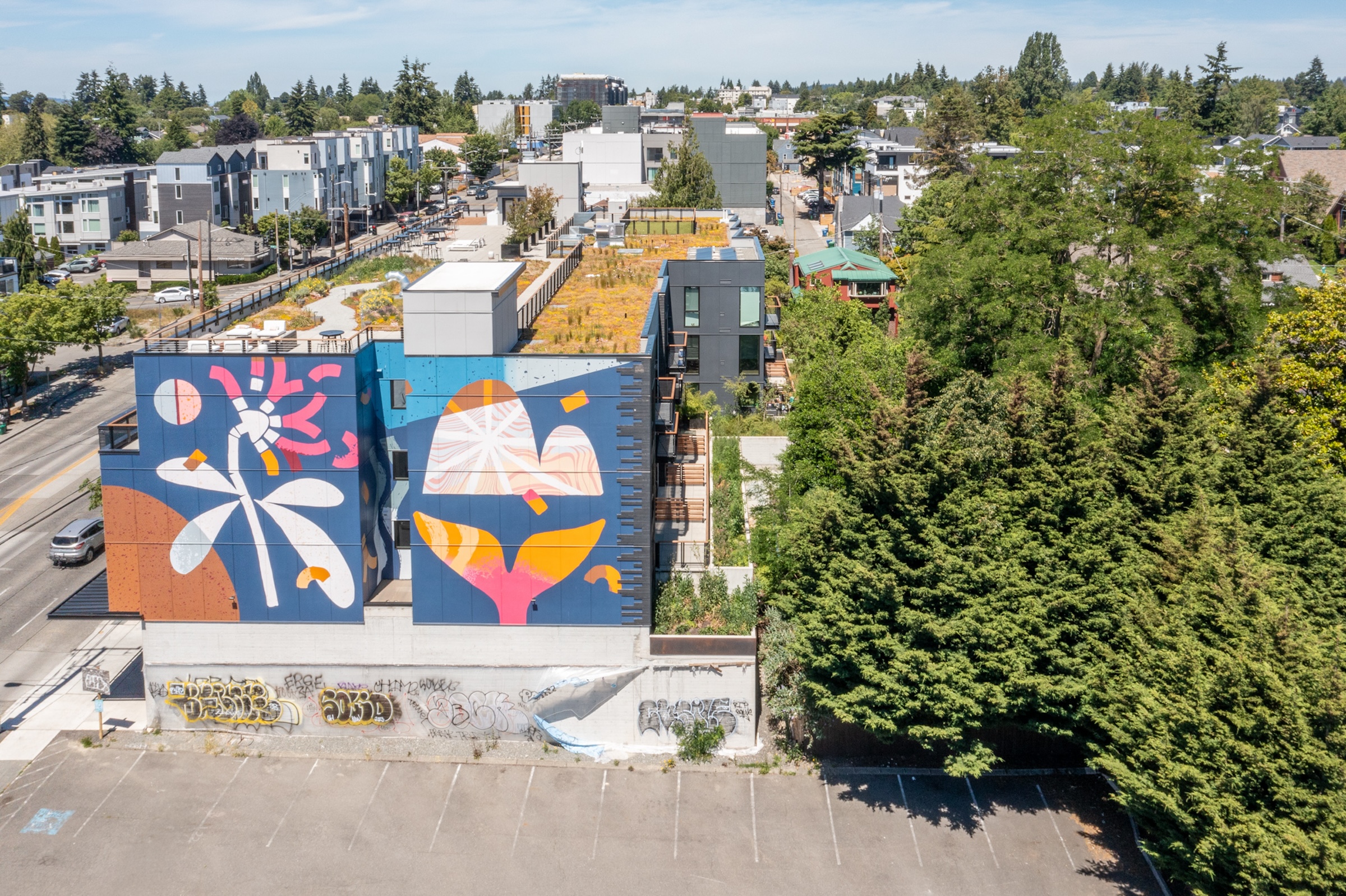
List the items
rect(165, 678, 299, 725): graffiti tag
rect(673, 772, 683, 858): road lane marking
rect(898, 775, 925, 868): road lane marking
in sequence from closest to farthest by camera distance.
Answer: rect(898, 775, 925, 868): road lane marking < rect(673, 772, 683, 858): road lane marking < rect(165, 678, 299, 725): graffiti tag

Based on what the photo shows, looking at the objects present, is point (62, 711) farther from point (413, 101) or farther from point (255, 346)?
point (413, 101)

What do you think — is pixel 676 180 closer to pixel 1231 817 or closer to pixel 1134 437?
pixel 1134 437

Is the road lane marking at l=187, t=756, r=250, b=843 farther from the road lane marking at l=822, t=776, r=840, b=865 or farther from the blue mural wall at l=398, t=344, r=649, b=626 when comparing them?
the road lane marking at l=822, t=776, r=840, b=865

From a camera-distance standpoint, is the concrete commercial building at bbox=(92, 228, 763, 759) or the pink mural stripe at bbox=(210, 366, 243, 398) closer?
the pink mural stripe at bbox=(210, 366, 243, 398)

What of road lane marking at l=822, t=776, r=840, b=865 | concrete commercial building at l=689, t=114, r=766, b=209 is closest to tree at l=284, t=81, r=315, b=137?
concrete commercial building at l=689, t=114, r=766, b=209

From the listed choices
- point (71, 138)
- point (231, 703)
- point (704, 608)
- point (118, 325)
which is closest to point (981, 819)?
point (704, 608)

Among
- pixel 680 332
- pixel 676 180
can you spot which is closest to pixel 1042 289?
pixel 680 332
